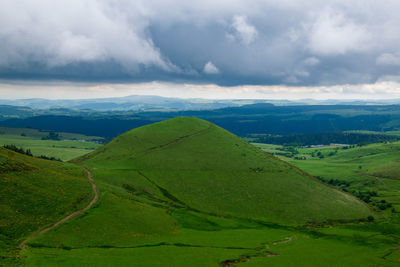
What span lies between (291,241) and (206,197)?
149 feet

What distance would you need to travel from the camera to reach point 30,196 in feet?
277

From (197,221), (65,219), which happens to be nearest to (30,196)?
(65,219)

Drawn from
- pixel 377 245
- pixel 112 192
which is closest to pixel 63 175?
pixel 112 192

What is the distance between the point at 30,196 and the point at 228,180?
300 feet

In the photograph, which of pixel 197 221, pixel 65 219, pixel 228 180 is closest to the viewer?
pixel 65 219

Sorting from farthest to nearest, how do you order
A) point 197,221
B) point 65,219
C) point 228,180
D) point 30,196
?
point 228,180
point 197,221
point 30,196
point 65,219

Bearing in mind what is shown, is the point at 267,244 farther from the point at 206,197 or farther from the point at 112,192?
the point at 112,192

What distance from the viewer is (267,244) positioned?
3632 inches

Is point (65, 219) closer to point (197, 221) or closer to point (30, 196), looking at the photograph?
point (30, 196)

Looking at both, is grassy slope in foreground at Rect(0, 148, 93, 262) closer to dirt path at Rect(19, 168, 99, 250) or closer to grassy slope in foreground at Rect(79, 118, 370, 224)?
dirt path at Rect(19, 168, 99, 250)

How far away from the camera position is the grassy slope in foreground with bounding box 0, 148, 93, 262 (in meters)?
69.4

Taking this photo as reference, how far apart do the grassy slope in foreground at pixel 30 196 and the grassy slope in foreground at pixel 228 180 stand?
40.0m

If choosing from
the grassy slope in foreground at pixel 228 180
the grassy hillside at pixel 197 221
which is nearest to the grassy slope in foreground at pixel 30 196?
the grassy hillside at pixel 197 221

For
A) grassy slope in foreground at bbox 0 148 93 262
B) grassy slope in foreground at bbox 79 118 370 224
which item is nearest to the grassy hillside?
grassy slope in foreground at bbox 79 118 370 224
